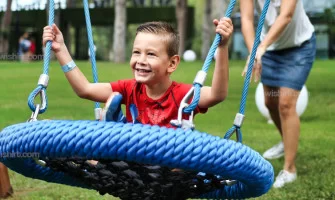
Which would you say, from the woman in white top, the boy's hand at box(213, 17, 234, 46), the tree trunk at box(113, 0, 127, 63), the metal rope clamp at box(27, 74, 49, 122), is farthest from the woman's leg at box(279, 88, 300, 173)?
the tree trunk at box(113, 0, 127, 63)

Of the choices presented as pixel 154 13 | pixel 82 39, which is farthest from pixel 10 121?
pixel 82 39

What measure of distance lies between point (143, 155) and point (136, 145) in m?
0.04

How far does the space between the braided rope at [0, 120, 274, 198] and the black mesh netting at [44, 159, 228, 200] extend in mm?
189

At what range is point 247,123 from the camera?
9273 millimetres

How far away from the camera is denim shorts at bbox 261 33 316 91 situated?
518 cm

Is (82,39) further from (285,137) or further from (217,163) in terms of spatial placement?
(217,163)

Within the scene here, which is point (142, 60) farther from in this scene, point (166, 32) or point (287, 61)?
point (287, 61)

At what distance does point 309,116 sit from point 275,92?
4722 millimetres

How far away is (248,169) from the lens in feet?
8.53

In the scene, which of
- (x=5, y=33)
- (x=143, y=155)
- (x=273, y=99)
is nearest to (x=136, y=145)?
(x=143, y=155)

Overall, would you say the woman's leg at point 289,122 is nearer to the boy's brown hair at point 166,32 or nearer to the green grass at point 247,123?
the green grass at point 247,123

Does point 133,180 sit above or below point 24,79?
above

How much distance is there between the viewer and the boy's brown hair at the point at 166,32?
3.05 m

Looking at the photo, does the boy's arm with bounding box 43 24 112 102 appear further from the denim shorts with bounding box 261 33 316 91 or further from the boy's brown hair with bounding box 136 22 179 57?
the denim shorts with bounding box 261 33 316 91
